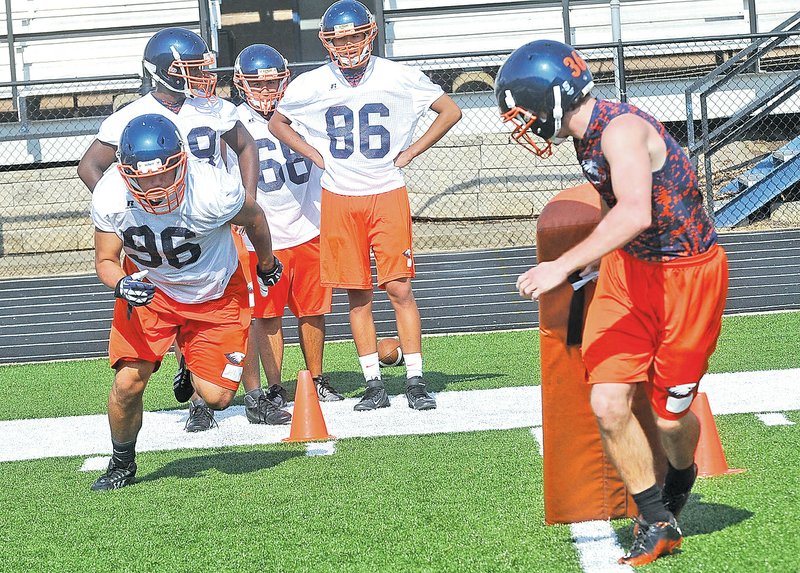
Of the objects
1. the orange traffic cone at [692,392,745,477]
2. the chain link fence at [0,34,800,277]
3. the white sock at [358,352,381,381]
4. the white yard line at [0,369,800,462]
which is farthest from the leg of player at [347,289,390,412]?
the chain link fence at [0,34,800,277]

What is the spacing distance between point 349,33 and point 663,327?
3.79 m

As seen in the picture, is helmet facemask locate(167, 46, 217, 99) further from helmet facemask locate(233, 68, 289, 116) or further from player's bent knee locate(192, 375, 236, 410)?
player's bent knee locate(192, 375, 236, 410)

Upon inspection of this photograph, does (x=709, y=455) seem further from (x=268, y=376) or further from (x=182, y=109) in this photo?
(x=182, y=109)

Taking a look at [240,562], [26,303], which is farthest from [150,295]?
[26,303]

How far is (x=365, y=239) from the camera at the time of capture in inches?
270

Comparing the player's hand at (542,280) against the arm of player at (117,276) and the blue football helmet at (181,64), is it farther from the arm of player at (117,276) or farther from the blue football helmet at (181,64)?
the blue football helmet at (181,64)

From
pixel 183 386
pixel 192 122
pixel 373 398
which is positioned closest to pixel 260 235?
pixel 183 386

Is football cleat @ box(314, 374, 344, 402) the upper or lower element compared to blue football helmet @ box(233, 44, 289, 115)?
lower

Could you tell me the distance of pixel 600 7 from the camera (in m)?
15.3

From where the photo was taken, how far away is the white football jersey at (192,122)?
6.45m

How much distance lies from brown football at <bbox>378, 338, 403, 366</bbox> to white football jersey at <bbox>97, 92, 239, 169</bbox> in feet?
6.52

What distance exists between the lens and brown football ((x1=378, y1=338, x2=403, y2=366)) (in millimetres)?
7875

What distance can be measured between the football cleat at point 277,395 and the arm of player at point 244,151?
3.93 ft

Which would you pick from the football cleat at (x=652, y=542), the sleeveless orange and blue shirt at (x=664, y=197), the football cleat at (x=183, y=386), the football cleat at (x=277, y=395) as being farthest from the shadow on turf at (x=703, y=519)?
the football cleat at (x=277, y=395)
